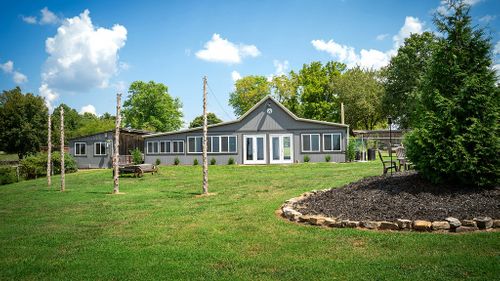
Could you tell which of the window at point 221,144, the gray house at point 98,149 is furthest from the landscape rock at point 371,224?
the gray house at point 98,149

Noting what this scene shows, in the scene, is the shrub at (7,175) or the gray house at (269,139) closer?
the shrub at (7,175)

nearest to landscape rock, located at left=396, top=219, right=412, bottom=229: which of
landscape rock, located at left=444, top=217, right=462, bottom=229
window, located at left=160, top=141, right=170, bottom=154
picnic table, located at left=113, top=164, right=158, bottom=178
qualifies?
landscape rock, located at left=444, top=217, right=462, bottom=229

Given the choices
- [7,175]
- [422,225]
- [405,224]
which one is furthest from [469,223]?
[7,175]

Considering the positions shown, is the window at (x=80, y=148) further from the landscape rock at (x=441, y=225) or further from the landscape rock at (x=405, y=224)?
the landscape rock at (x=441, y=225)

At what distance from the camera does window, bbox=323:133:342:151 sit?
1039 inches

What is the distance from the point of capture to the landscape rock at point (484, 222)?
5.82 m

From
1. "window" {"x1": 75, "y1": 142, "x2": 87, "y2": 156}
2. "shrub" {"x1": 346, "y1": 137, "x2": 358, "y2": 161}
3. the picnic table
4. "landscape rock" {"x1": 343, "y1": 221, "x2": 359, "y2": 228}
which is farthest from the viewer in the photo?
"window" {"x1": 75, "y1": 142, "x2": 87, "y2": 156}

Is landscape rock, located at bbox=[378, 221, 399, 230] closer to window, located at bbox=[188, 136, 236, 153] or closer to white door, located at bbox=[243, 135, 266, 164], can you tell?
white door, located at bbox=[243, 135, 266, 164]

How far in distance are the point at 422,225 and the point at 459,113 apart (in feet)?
11.0

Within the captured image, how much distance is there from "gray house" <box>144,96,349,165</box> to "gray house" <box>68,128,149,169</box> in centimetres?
738

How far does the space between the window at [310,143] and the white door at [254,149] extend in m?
3.09

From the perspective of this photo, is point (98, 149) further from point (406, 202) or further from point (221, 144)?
point (406, 202)

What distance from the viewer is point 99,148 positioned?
107 ft

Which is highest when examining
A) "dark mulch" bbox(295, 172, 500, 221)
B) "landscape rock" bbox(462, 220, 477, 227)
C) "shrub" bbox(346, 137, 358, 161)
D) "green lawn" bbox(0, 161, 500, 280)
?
"shrub" bbox(346, 137, 358, 161)
